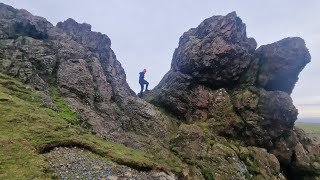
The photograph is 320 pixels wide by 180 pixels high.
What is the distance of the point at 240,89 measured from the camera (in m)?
57.3

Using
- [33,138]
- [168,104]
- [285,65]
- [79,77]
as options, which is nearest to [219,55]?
[285,65]

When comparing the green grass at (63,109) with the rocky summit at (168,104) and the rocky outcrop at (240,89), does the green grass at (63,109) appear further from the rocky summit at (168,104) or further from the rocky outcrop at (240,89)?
the rocky outcrop at (240,89)

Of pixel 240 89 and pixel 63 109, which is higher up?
pixel 240 89

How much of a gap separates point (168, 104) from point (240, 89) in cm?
1252

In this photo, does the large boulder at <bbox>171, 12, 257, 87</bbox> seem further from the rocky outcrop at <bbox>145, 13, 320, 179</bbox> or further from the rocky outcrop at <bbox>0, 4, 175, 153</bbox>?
the rocky outcrop at <bbox>0, 4, 175, 153</bbox>

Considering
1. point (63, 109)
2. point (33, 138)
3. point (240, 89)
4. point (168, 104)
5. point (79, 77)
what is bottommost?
point (33, 138)

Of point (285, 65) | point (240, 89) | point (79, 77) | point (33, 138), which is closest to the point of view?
point (33, 138)

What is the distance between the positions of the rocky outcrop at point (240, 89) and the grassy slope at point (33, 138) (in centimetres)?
2127

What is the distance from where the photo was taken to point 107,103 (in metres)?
49.9

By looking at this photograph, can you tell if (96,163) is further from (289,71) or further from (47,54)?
(289,71)

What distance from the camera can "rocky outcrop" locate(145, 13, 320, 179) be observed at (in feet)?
175

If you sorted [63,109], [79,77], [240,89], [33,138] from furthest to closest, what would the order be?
[240,89] → [79,77] → [63,109] → [33,138]

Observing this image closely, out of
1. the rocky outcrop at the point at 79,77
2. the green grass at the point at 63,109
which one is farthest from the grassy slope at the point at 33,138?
the rocky outcrop at the point at 79,77

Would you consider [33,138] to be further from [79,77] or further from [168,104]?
[168,104]
